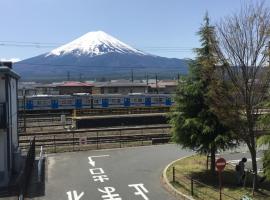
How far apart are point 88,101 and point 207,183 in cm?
4965

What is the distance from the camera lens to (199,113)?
22188mm

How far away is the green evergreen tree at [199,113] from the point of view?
21312mm

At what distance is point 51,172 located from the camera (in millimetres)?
24469

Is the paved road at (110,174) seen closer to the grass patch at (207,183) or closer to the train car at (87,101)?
the grass patch at (207,183)

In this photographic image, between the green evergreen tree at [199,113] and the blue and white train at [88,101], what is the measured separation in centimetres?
4537

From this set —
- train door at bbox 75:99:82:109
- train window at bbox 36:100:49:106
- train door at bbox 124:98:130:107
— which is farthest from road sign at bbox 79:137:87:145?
train door at bbox 124:98:130:107

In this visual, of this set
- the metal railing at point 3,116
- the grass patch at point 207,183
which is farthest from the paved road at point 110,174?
the metal railing at point 3,116

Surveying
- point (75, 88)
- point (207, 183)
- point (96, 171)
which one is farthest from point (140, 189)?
point (75, 88)

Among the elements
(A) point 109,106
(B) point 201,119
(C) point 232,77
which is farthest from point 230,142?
(A) point 109,106

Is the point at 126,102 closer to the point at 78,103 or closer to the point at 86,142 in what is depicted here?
the point at 78,103

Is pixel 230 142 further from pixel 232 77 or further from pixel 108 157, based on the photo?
pixel 108 157

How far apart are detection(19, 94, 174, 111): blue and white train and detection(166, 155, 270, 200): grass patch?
43.5m

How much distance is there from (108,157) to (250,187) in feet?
35.7

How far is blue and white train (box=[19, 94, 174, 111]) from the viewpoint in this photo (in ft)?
222
